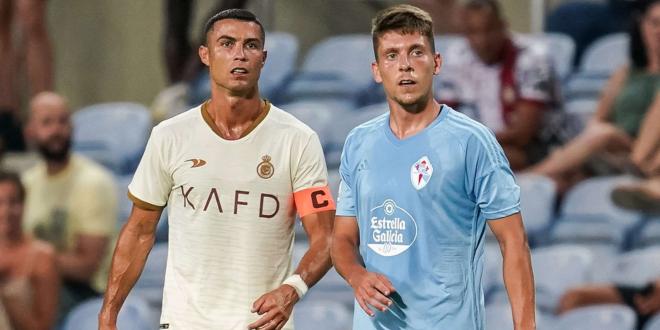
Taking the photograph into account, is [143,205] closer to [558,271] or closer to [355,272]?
[355,272]

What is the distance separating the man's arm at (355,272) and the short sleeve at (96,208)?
12.9ft

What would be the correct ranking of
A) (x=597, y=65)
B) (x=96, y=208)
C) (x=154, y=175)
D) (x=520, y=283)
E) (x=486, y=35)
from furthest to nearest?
(x=96, y=208) < (x=597, y=65) < (x=486, y=35) < (x=154, y=175) < (x=520, y=283)

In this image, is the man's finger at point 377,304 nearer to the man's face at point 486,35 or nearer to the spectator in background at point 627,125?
the spectator in background at point 627,125

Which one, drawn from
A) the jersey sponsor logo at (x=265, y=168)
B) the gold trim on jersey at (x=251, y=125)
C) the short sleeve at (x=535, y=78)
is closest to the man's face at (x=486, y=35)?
the short sleeve at (x=535, y=78)

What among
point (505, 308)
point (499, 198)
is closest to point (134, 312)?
point (505, 308)

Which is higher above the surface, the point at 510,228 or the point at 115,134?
the point at 510,228

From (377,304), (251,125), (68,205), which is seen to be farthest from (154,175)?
(68,205)

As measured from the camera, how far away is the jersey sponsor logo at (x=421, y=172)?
3.87 m

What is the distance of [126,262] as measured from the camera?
14.3 ft

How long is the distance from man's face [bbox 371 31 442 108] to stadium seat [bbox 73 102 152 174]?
456 cm

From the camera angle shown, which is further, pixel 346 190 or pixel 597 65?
pixel 597 65

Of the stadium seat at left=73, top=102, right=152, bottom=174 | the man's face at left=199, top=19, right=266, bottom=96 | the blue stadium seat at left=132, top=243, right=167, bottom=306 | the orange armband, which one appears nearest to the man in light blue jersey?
the orange armband

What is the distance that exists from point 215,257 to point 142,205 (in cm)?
29

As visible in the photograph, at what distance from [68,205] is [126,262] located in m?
3.62
